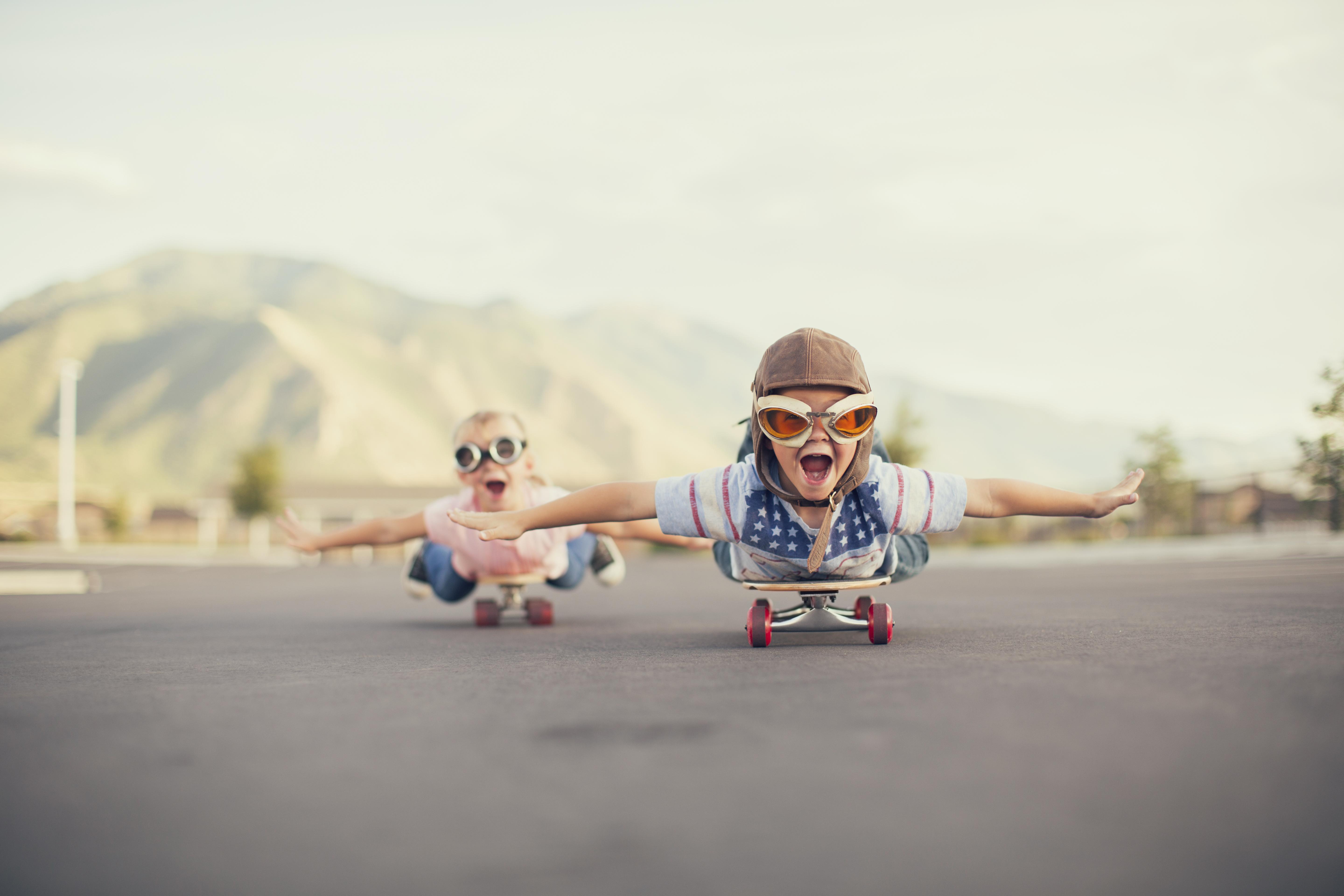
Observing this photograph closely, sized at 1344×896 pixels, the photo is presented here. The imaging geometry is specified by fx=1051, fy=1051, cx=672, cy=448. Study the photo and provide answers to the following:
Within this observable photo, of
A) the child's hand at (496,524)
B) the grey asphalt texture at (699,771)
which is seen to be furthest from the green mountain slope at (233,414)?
the grey asphalt texture at (699,771)

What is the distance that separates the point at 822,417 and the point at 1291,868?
2782 millimetres

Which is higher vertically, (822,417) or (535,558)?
(822,417)

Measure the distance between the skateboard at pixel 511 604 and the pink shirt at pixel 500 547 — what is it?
4cm

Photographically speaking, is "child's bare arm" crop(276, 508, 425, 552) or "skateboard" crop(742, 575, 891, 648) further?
"child's bare arm" crop(276, 508, 425, 552)

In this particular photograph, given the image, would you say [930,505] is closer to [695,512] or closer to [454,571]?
[695,512]

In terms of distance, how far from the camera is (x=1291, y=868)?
Result: 166 centimetres

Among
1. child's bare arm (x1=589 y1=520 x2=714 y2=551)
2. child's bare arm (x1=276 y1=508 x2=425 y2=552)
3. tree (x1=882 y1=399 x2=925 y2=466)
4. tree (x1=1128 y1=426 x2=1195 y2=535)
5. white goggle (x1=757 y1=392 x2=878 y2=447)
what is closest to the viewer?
white goggle (x1=757 y1=392 x2=878 y2=447)

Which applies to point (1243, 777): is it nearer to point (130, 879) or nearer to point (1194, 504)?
A: point (130, 879)

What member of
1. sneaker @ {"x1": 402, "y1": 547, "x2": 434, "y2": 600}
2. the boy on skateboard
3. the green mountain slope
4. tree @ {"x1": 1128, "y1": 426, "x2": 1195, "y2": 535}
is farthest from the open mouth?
the green mountain slope

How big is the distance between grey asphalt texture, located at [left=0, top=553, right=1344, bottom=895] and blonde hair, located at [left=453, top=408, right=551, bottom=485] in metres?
2.46

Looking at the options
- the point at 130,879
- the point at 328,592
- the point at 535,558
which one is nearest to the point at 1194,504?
the point at 328,592

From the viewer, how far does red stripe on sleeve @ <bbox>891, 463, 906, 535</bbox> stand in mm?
4457

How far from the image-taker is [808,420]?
430 centimetres

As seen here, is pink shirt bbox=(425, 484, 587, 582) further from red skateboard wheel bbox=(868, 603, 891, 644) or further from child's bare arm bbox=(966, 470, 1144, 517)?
child's bare arm bbox=(966, 470, 1144, 517)
